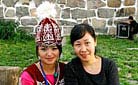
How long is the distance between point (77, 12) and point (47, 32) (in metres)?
6.78

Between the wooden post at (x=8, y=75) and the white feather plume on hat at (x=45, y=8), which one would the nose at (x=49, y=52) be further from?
the white feather plume on hat at (x=45, y=8)

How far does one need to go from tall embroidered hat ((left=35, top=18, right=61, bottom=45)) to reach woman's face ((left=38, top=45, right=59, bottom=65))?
3cm

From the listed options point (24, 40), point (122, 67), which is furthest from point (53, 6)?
point (122, 67)

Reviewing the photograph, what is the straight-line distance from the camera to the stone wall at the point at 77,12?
898 centimetres

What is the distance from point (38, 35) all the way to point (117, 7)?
6955 mm

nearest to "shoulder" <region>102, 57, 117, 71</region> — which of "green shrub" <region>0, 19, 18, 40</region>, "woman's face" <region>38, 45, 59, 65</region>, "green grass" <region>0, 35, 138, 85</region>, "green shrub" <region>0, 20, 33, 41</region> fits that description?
"woman's face" <region>38, 45, 59, 65</region>

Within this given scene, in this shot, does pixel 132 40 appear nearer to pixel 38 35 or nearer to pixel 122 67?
pixel 122 67

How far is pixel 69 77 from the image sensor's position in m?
2.46

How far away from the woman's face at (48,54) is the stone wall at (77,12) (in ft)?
21.4

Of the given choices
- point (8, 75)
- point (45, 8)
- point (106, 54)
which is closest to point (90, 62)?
point (8, 75)

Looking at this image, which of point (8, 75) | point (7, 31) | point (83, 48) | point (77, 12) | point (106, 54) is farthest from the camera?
point (77, 12)

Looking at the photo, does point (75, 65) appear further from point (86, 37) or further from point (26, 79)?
point (26, 79)

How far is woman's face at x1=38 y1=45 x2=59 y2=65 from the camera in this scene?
2.47 m

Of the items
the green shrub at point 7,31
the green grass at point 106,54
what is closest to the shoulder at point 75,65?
the green grass at point 106,54
